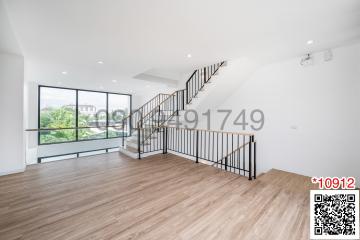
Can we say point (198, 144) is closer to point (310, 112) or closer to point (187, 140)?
point (187, 140)

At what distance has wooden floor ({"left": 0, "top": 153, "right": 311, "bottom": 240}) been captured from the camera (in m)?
1.89

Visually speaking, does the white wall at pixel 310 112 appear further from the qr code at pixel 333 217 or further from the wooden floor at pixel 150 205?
the qr code at pixel 333 217

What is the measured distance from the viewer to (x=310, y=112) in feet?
12.3

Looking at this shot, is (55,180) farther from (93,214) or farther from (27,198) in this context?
(93,214)

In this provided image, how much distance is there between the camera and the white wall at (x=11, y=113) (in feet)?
11.3

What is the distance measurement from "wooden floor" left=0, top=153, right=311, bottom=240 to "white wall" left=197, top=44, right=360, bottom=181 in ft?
2.03

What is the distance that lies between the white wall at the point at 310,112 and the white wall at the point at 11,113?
503cm

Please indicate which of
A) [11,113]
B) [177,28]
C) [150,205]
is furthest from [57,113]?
[177,28]

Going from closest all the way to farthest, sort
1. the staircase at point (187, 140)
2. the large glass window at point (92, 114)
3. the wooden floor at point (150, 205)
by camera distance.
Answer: the wooden floor at point (150, 205) < the staircase at point (187, 140) < the large glass window at point (92, 114)


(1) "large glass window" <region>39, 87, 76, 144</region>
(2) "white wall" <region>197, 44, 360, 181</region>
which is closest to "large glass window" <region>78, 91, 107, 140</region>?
(1) "large glass window" <region>39, 87, 76, 144</region>

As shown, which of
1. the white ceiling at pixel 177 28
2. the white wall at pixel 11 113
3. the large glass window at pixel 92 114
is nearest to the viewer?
the white ceiling at pixel 177 28

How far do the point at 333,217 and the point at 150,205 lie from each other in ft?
8.09

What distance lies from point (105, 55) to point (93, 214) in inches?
125

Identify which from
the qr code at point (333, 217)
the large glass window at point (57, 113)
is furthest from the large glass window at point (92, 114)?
the qr code at point (333, 217)
